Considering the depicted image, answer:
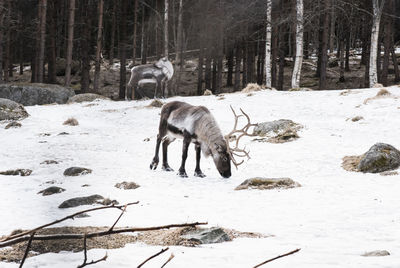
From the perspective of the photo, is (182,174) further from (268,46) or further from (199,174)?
(268,46)

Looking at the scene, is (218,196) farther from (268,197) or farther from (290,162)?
(290,162)

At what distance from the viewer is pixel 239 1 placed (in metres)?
27.0

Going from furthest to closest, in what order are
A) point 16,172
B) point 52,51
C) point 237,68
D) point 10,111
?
point 237,68
point 52,51
point 10,111
point 16,172

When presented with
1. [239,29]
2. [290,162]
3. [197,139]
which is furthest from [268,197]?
[239,29]

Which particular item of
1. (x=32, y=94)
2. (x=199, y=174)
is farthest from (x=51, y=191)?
(x=32, y=94)

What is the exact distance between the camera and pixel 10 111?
18547 mm

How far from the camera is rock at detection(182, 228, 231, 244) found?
4859mm

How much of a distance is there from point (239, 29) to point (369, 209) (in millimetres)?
25364

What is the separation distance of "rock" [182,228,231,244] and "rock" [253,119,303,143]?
27.7ft

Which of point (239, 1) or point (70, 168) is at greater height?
point (239, 1)

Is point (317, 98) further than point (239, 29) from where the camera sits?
No

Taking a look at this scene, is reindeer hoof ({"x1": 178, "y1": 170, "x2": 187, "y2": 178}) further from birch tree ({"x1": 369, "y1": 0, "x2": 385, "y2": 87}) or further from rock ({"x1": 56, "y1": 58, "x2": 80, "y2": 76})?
rock ({"x1": 56, "y1": 58, "x2": 80, "y2": 76})

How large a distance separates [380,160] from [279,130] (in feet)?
16.0

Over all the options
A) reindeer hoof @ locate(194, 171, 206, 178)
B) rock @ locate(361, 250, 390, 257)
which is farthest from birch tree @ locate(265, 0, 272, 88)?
rock @ locate(361, 250, 390, 257)
